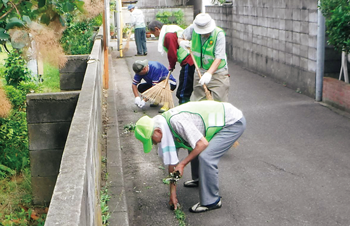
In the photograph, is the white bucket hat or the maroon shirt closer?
the white bucket hat

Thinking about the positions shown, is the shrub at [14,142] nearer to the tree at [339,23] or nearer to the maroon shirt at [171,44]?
the maroon shirt at [171,44]

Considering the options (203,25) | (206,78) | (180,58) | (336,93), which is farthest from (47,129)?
(336,93)

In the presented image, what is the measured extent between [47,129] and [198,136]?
1778 millimetres

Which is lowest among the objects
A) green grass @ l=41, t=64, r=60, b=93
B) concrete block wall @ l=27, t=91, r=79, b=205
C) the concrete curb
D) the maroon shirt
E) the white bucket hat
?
the concrete curb

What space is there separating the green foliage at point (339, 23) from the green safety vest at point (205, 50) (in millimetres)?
2382

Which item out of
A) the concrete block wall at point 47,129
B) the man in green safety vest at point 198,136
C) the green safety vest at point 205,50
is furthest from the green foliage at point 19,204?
the green safety vest at point 205,50

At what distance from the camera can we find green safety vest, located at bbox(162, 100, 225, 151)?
209 inches

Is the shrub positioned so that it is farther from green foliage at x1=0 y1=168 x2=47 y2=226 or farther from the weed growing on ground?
the weed growing on ground

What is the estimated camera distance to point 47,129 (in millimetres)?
5887

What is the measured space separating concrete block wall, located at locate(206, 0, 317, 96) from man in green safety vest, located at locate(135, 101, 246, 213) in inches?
217

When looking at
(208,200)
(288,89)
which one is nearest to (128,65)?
(288,89)

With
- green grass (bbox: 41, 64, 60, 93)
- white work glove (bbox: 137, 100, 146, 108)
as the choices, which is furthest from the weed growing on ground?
green grass (bbox: 41, 64, 60, 93)

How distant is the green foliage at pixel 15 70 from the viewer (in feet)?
31.6

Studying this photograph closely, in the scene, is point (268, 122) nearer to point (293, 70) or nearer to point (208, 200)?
point (293, 70)
